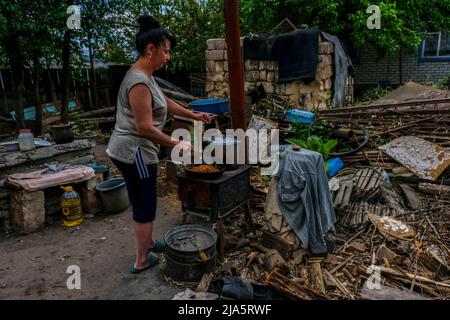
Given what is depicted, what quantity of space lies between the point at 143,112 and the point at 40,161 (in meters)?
3.11

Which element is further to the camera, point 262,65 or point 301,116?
point 262,65

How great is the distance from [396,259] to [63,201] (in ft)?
13.9

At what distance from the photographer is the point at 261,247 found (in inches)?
152

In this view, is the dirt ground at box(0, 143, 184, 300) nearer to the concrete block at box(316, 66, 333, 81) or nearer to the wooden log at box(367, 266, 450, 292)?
the wooden log at box(367, 266, 450, 292)

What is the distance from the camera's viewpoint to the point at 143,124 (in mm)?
2809

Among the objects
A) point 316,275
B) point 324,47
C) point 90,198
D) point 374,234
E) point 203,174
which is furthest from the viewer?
point 324,47

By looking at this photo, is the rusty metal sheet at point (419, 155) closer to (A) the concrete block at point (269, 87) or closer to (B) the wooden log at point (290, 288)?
(B) the wooden log at point (290, 288)

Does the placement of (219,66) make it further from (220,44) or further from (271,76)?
(271,76)

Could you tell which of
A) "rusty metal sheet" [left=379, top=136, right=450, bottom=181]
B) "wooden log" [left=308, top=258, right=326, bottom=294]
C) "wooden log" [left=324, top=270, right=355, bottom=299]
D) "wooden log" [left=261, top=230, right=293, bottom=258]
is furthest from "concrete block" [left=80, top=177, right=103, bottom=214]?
"rusty metal sheet" [left=379, top=136, right=450, bottom=181]

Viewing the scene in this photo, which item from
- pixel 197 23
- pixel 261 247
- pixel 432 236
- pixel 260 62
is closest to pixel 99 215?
pixel 261 247

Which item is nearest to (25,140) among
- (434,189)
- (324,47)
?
(434,189)

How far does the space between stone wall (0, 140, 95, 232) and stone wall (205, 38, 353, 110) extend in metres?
4.42

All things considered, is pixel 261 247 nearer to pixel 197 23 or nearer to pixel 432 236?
pixel 432 236

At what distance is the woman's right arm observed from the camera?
2768 mm
